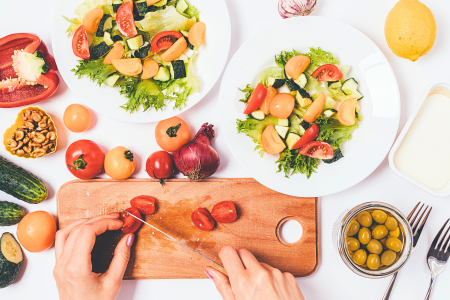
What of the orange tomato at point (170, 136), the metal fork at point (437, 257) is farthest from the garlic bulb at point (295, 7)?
the metal fork at point (437, 257)

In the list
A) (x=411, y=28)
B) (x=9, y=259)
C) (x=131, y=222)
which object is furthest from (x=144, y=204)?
(x=411, y=28)

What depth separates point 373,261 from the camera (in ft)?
4.87

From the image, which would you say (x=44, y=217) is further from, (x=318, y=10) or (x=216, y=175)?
(x=318, y=10)

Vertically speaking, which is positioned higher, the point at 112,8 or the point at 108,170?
the point at 112,8

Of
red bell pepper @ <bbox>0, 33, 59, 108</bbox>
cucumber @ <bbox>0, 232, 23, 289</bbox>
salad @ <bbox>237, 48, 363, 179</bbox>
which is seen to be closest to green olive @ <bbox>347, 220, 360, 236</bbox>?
salad @ <bbox>237, 48, 363, 179</bbox>

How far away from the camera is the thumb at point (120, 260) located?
1616 mm

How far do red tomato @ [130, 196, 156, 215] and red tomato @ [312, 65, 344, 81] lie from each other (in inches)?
44.2

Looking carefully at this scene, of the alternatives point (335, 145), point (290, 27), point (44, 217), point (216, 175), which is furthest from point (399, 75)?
point (44, 217)

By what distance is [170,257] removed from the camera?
172 centimetres

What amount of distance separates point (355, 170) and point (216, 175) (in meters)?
0.77

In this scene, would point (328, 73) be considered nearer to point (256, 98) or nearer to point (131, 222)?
point (256, 98)

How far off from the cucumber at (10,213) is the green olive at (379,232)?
1.97 meters

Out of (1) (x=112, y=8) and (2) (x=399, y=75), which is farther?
(2) (x=399, y=75)

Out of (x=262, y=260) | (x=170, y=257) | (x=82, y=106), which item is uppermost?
(x=82, y=106)
